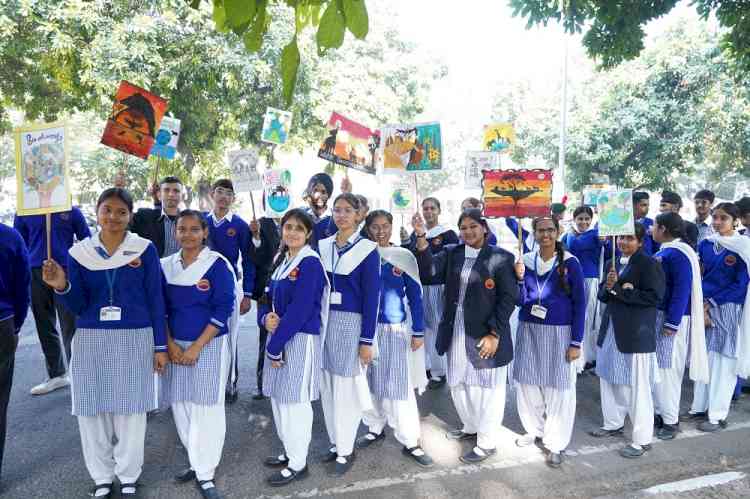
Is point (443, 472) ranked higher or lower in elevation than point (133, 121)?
lower

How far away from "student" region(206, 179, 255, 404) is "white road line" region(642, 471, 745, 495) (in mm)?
3505

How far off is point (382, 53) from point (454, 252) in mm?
16579

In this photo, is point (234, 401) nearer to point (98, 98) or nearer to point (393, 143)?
point (393, 143)

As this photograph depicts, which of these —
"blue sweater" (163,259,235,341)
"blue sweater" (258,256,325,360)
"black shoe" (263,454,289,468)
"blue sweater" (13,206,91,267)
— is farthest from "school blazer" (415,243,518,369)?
"blue sweater" (13,206,91,267)

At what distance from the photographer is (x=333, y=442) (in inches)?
151

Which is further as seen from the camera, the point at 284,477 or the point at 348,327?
the point at 348,327

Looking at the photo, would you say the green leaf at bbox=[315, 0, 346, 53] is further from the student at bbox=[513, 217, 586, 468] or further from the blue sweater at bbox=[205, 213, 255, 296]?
the blue sweater at bbox=[205, 213, 255, 296]

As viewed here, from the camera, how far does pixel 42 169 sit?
10.0ft

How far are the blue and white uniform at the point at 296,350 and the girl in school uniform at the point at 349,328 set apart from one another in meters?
0.18

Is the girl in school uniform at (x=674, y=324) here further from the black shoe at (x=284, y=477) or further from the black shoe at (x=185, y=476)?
the black shoe at (x=185, y=476)

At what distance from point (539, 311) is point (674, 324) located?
118cm

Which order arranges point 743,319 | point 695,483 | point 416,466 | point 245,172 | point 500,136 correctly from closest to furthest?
point 695,483
point 416,466
point 743,319
point 245,172
point 500,136

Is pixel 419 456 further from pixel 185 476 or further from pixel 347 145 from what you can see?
pixel 347 145

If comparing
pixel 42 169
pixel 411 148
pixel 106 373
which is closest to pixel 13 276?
pixel 42 169
